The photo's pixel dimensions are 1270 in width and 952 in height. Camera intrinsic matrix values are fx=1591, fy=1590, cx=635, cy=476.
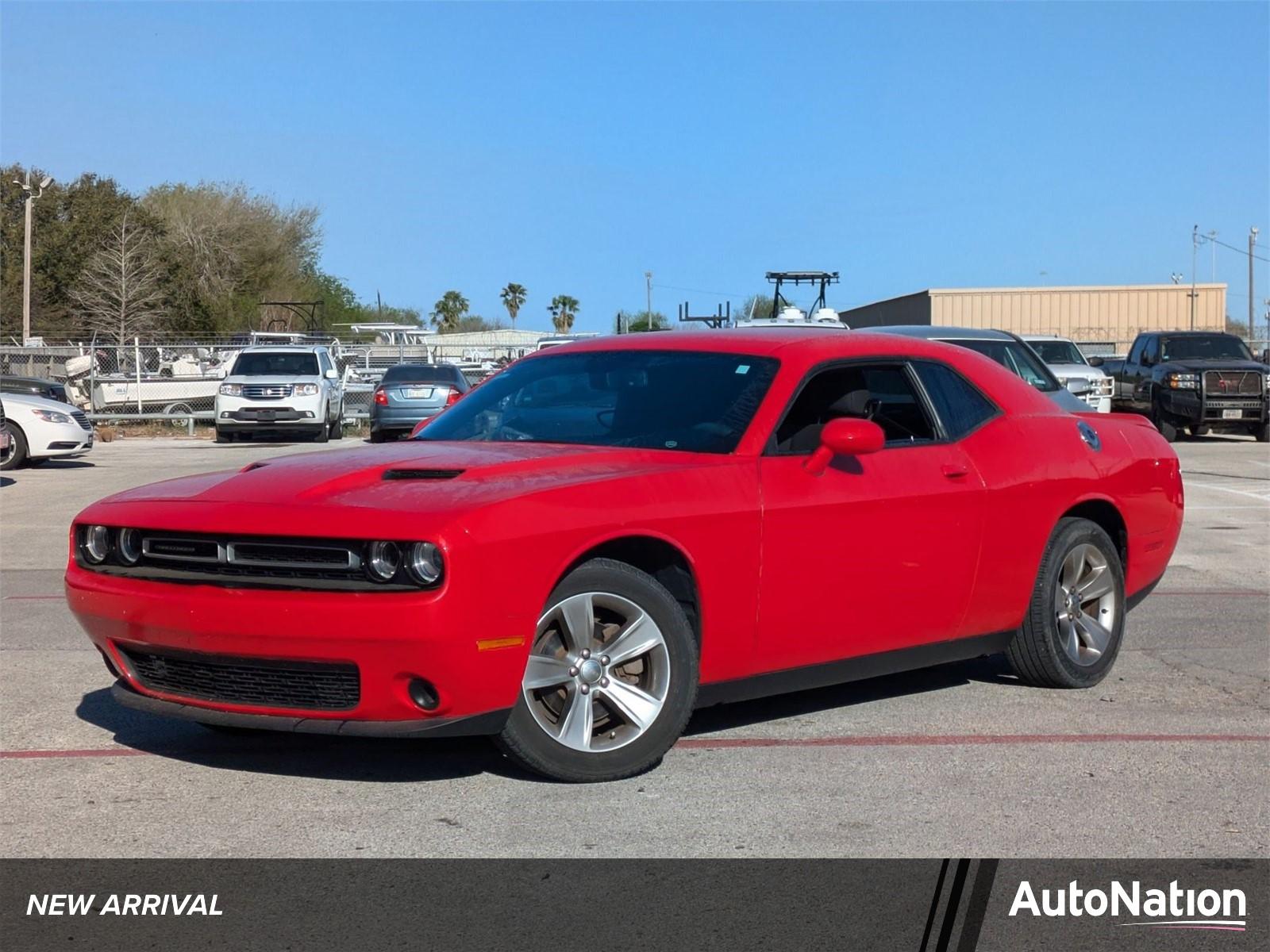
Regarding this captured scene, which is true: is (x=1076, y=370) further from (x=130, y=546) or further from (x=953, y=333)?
(x=130, y=546)

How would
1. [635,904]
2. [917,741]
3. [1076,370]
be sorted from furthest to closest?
[1076,370], [917,741], [635,904]

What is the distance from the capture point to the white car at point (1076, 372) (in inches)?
868

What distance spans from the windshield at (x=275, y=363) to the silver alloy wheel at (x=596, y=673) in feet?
76.9

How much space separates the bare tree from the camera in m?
57.7

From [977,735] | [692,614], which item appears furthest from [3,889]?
[977,735]

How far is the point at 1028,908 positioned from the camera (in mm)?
4020

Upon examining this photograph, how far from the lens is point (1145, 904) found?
405 centimetres

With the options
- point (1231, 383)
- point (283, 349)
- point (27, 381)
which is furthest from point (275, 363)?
point (1231, 383)

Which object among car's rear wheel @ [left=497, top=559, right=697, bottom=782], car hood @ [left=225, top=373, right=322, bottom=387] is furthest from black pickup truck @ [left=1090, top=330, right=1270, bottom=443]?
Answer: car's rear wheel @ [left=497, top=559, right=697, bottom=782]

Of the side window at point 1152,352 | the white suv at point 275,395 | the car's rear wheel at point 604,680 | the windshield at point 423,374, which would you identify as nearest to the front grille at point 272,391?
the white suv at point 275,395

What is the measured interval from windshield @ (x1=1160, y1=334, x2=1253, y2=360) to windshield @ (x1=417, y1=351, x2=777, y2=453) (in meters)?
21.7

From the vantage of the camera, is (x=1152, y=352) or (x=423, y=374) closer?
(x=1152, y=352)

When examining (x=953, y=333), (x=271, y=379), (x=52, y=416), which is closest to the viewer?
(x=953, y=333)

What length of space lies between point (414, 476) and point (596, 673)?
88 centimetres
